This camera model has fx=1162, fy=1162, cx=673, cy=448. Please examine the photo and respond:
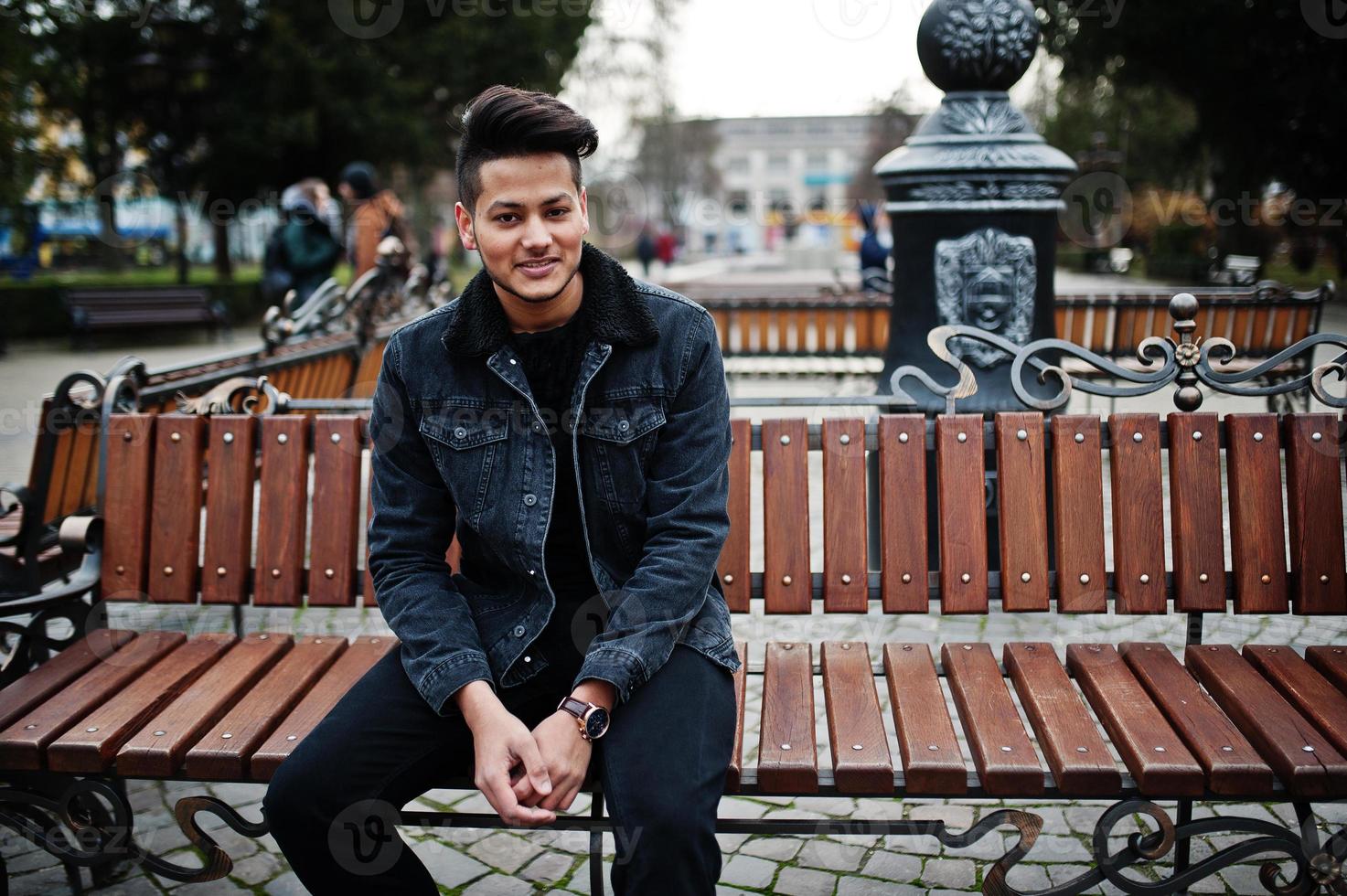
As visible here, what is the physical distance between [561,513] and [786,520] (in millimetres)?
752

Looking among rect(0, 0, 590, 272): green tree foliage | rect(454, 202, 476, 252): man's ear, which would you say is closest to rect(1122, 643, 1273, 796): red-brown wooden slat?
rect(454, 202, 476, 252): man's ear

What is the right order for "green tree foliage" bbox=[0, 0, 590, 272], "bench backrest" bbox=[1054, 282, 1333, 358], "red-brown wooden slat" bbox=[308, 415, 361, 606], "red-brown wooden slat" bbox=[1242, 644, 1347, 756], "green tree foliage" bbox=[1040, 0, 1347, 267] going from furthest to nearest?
"green tree foliage" bbox=[0, 0, 590, 272] → "green tree foliage" bbox=[1040, 0, 1347, 267] → "bench backrest" bbox=[1054, 282, 1333, 358] → "red-brown wooden slat" bbox=[308, 415, 361, 606] → "red-brown wooden slat" bbox=[1242, 644, 1347, 756]

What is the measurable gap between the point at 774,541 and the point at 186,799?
155 cm

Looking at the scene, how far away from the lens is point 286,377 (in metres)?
5.90

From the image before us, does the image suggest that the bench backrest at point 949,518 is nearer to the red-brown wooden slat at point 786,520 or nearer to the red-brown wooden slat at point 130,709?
the red-brown wooden slat at point 786,520

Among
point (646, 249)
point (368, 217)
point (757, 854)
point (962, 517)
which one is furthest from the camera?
point (646, 249)

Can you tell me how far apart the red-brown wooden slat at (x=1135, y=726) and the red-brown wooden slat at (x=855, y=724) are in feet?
1.62

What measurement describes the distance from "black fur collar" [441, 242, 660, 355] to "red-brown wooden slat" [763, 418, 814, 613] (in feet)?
2.25

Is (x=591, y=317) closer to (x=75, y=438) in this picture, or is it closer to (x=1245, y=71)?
(x=75, y=438)

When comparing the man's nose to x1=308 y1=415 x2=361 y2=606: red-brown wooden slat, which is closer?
the man's nose

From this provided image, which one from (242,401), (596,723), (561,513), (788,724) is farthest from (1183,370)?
(242,401)

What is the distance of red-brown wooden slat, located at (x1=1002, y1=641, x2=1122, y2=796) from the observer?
2.38 m

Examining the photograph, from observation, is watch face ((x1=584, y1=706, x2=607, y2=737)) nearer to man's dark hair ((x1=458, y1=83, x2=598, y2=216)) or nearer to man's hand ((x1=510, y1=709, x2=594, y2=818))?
man's hand ((x1=510, y1=709, x2=594, y2=818))

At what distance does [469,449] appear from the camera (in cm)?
257
